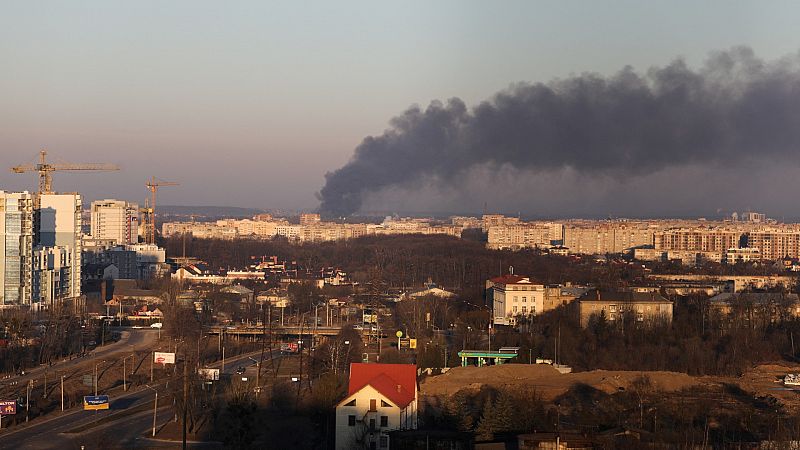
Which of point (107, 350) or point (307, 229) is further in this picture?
point (307, 229)

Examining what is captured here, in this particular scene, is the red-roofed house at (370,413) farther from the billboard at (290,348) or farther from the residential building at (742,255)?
the residential building at (742,255)

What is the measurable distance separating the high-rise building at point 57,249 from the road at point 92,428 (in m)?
17.5

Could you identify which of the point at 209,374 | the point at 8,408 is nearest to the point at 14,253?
the point at 209,374

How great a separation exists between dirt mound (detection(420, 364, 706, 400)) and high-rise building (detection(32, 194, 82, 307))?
18.6 meters

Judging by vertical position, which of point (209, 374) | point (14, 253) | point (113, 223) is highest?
point (113, 223)

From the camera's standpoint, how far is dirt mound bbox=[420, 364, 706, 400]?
834 inches

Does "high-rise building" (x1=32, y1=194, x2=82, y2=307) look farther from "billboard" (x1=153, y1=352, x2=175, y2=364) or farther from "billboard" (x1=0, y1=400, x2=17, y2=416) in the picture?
"billboard" (x1=0, y1=400, x2=17, y2=416)

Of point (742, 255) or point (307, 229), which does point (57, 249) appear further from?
point (307, 229)

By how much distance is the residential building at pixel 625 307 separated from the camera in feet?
98.8

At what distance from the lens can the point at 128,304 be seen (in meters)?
41.4

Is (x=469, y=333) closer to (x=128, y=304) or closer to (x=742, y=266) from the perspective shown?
(x=128, y=304)

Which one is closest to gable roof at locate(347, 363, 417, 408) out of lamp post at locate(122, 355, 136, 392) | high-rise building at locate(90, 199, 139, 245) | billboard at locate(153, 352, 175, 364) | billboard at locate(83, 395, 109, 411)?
billboard at locate(83, 395, 109, 411)

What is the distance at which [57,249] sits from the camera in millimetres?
40094

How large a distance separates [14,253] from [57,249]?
2.43m
